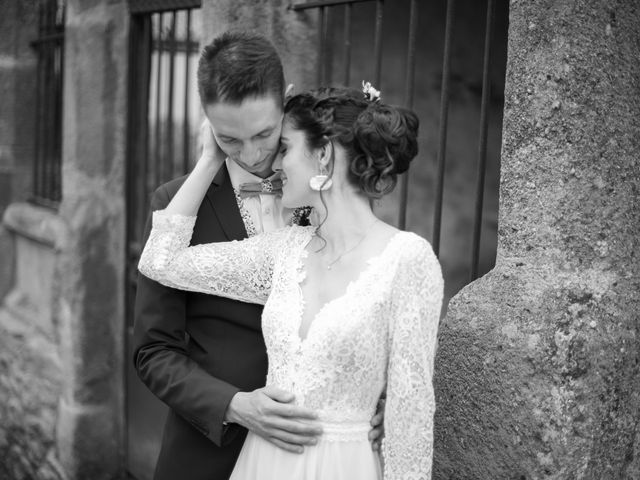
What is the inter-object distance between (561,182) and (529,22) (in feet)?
1.42

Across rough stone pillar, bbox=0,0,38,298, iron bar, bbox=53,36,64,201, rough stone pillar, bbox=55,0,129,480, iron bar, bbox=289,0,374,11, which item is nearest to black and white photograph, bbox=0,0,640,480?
iron bar, bbox=289,0,374,11

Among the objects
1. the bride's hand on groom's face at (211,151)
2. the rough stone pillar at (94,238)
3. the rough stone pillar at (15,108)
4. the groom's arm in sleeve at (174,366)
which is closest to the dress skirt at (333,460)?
the groom's arm in sleeve at (174,366)

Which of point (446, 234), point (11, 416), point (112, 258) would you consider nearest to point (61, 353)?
point (112, 258)

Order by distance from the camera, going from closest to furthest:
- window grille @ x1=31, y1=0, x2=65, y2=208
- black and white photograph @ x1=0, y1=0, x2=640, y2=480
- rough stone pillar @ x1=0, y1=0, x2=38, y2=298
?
black and white photograph @ x1=0, y1=0, x2=640, y2=480, window grille @ x1=31, y1=0, x2=65, y2=208, rough stone pillar @ x1=0, y1=0, x2=38, y2=298

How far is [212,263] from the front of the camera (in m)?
2.22

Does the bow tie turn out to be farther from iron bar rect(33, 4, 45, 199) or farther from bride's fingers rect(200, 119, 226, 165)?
iron bar rect(33, 4, 45, 199)

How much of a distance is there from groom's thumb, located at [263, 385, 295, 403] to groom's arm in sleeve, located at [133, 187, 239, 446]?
173 mm

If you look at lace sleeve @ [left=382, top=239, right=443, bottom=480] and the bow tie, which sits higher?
the bow tie

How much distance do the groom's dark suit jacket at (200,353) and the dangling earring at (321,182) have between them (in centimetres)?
38

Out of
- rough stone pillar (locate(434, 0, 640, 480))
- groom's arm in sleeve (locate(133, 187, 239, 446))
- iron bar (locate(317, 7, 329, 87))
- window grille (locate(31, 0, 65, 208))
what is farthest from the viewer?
window grille (locate(31, 0, 65, 208))

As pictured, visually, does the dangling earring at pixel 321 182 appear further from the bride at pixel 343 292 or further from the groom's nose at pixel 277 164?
the groom's nose at pixel 277 164

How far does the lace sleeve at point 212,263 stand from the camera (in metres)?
2.21

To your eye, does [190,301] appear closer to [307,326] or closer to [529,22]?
[307,326]

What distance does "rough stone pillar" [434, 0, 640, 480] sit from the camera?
2.08 metres
